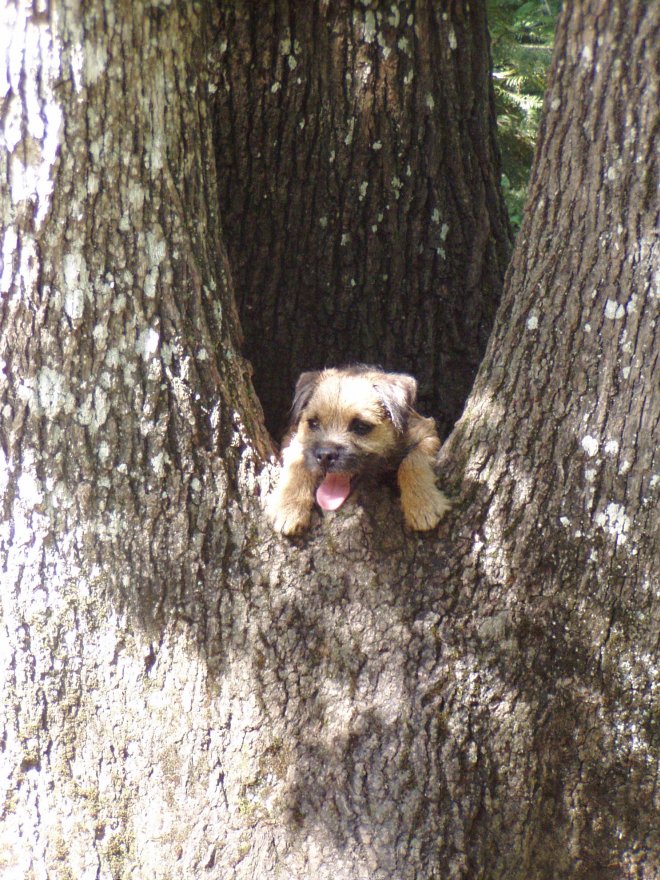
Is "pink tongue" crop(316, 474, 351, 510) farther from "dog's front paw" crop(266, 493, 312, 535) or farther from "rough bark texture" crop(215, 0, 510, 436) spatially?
"rough bark texture" crop(215, 0, 510, 436)

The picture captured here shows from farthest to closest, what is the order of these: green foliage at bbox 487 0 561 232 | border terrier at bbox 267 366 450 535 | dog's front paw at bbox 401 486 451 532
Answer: green foliage at bbox 487 0 561 232 < border terrier at bbox 267 366 450 535 < dog's front paw at bbox 401 486 451 532

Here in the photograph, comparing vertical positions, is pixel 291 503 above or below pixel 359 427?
below

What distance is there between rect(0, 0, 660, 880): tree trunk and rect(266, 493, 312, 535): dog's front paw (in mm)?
61

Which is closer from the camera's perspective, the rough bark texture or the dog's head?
the dog's head

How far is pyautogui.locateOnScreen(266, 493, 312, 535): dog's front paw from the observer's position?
3969 millimetres

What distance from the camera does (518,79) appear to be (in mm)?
8500

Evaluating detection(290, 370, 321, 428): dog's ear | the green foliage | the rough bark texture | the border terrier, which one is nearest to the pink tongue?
the border terrier

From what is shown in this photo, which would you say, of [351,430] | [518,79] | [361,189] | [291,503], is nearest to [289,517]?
[291,503]

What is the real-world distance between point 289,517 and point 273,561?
0.68ft

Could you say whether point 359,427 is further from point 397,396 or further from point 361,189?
point 361,189

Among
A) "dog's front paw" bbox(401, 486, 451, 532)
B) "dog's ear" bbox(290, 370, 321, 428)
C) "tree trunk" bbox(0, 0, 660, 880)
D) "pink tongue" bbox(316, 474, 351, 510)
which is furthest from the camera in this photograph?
"dog's ear" bbox(290, 370, 321, 428)

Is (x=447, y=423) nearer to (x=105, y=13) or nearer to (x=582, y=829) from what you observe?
(x=582, y=829)

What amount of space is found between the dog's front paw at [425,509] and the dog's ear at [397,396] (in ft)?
2.59

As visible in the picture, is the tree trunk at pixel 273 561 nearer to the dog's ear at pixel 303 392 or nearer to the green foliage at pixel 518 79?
the dog's ear at pixel 303 392
